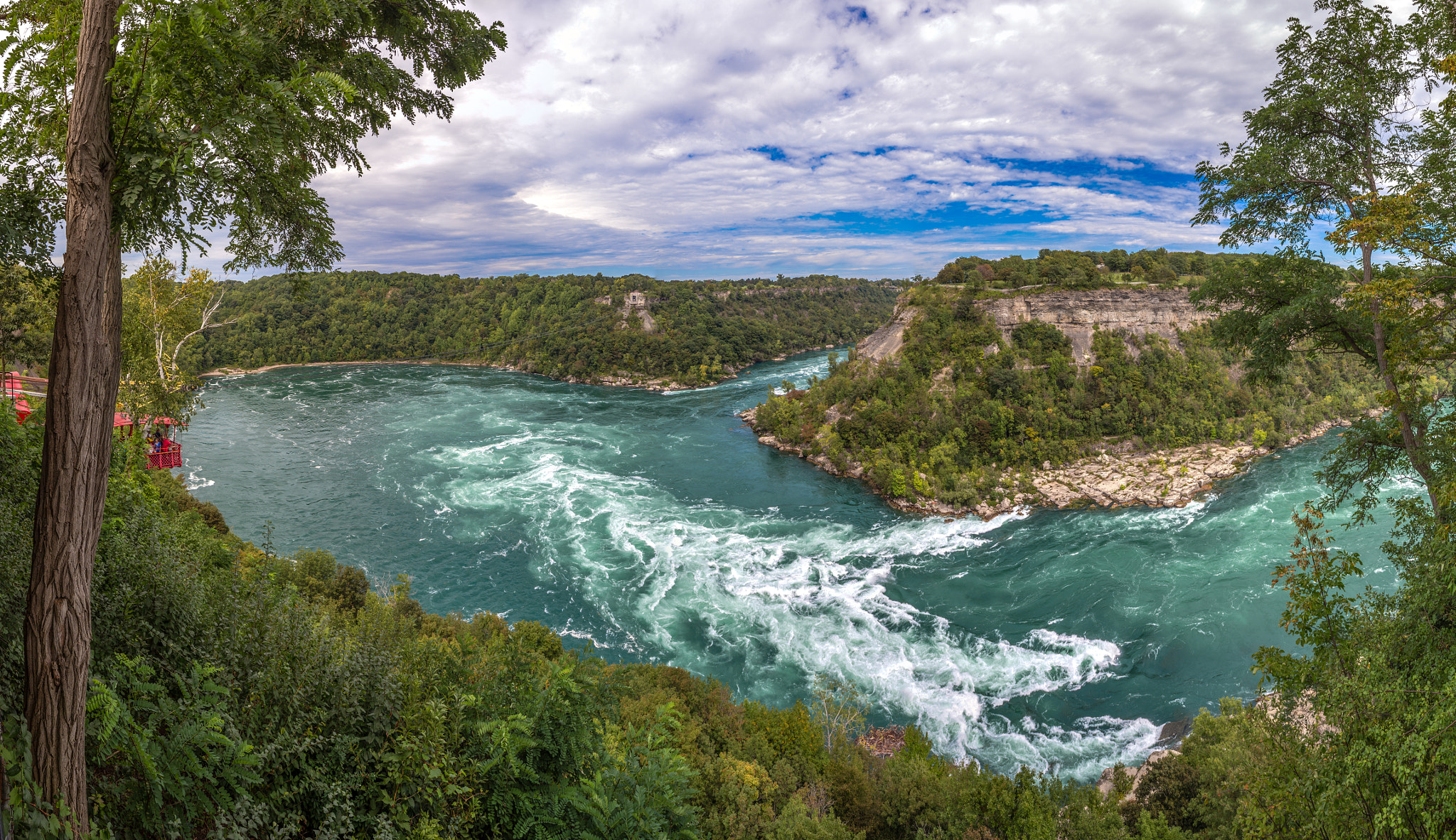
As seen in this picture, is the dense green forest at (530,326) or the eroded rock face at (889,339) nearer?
the eroded rock face at (889,339)

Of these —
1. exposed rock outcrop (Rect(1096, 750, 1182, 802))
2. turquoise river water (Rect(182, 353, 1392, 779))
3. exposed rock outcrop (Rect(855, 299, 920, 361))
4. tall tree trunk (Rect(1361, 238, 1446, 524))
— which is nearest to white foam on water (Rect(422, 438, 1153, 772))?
turquoise river water (Rect(182, 353, 1392, 779))

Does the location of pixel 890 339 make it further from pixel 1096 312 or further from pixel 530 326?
pixel 530 326

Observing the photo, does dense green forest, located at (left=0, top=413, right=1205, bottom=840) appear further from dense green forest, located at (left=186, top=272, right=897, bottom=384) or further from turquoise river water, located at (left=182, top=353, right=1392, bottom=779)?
dense green forest, located at (left=186, top=272, right=897, bottom=384)

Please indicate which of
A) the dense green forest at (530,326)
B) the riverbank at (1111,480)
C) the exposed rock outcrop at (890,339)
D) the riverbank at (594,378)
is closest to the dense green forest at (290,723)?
the riverbank at (1111,480)

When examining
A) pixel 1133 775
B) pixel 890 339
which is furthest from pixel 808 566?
pixel 890 339

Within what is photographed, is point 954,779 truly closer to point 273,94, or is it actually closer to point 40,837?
point 40,837

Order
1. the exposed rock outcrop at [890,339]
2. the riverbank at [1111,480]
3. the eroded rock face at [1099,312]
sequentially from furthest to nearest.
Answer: the exposed rock outcrop at [890,339] → the eroded rock face at [1099,312] → the riverbank at [1111,480]

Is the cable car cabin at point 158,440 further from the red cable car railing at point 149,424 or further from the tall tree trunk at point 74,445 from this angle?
the tall tree trunk at point 74,445
